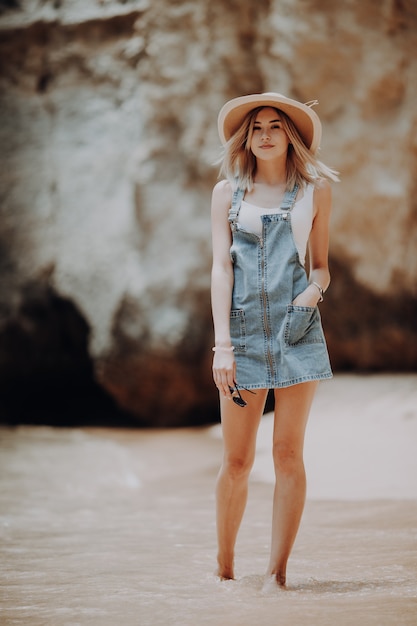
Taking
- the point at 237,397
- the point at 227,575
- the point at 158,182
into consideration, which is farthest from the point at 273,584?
the point at 158,182

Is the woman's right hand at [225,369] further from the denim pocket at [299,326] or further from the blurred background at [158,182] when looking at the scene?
the blurred background at [158,182]

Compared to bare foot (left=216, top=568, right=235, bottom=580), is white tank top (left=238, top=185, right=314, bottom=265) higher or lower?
higher

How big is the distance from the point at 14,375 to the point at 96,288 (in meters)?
1.69

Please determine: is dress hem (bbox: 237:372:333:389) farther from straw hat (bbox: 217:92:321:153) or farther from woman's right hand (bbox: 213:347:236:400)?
straw hat (bbox: 217:92:321:153)

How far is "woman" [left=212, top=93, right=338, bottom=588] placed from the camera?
8.86 ft

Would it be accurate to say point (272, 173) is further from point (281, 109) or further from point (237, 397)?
point (237, 397)

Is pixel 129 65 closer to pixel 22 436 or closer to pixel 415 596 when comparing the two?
pixel 22 436

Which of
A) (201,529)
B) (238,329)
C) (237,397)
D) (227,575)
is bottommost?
(201,529)

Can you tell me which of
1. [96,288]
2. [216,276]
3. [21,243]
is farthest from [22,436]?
[216,276]

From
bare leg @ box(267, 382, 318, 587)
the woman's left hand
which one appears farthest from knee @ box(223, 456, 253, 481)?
the woman's left hand

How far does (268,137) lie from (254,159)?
13 centimetres

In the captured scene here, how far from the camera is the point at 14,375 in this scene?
909 cm

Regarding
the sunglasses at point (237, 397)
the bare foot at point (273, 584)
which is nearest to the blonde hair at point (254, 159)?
the sunglasses at point (237, 397)

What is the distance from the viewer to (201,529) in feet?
12.2
